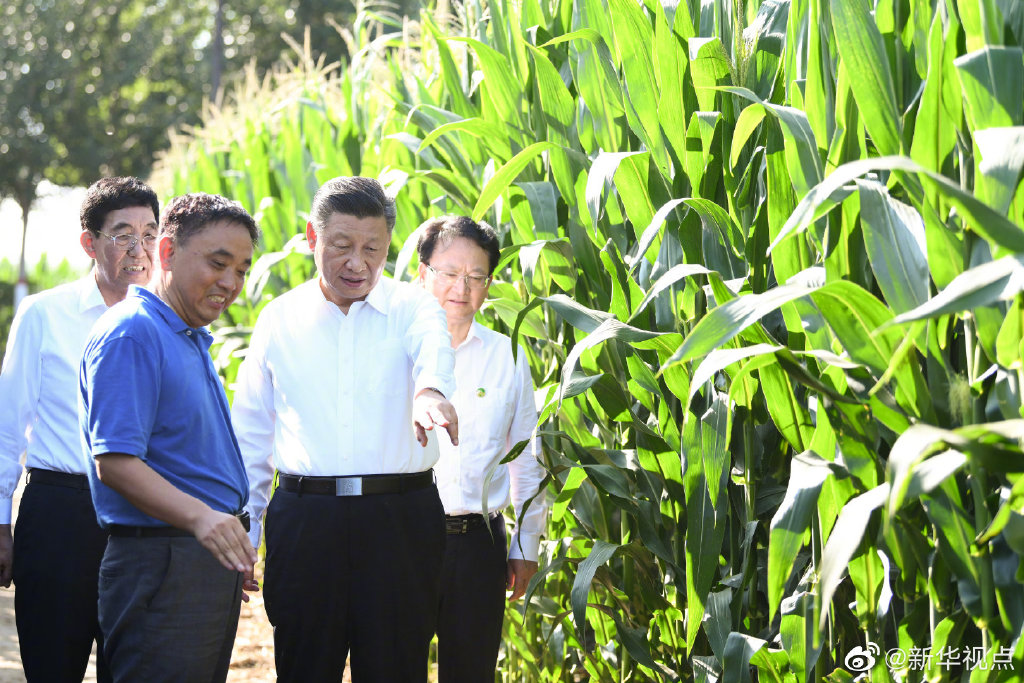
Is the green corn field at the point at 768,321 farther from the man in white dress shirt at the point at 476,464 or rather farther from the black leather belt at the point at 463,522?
the black leather belt at the point at 463,522

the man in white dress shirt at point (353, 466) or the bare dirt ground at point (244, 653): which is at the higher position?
the man in white dress shirt at point (353, 466)

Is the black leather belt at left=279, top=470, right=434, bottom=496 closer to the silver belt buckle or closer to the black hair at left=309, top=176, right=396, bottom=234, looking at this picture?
the silver belt buckle

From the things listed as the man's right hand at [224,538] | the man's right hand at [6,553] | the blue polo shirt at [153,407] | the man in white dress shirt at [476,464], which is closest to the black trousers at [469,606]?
the man in white dress shirt at [476,464]

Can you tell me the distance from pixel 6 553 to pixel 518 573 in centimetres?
136

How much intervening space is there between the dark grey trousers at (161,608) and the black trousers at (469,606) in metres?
0.81

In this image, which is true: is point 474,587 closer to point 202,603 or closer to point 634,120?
point 202,603

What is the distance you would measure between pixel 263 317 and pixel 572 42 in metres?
1.05

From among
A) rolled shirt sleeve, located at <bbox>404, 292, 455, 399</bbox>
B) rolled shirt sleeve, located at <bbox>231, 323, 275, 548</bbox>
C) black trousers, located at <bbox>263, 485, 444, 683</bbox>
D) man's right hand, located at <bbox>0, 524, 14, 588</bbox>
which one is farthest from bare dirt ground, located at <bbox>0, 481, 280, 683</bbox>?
rolled shirt sleeve, located at <bbox>404, 292, 455, 399</bbox>

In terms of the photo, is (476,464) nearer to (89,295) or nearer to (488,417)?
(488,417)

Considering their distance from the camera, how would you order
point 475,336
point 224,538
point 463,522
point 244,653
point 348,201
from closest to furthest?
point 224,538 → point 348,201 → point 463,522 → point 475,336 → point 244,653

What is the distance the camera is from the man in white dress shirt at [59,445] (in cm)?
262

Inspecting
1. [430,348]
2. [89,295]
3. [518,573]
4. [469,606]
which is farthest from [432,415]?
[89,295]

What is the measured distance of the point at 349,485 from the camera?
7.68 ft

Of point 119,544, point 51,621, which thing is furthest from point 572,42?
point 51,621
